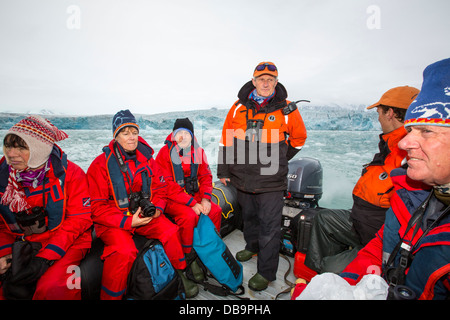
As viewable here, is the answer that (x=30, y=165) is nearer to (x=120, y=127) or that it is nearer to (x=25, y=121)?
(x=25, y=121)

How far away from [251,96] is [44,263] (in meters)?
2.29

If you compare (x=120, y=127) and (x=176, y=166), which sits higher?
(x=120, y=127)

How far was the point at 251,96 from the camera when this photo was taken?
2.26m

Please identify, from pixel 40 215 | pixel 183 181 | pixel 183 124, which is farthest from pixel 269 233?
pixel 40 215

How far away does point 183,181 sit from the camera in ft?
8.27

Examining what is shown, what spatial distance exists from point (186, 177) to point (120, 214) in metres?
0.97

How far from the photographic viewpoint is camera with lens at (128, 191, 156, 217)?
1.75 metres

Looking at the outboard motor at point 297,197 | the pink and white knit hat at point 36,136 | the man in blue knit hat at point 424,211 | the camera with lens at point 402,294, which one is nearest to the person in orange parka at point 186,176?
the outboard motor at point 297,197

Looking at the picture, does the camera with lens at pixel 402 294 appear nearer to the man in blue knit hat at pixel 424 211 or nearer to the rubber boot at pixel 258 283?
the man in blue knit hat at pixel 424 211

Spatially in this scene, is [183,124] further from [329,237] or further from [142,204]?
[329,237]

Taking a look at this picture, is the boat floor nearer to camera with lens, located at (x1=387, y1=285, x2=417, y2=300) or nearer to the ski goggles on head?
camera with lens, located at (x1=387, y1=285, x2=417, y2=300)

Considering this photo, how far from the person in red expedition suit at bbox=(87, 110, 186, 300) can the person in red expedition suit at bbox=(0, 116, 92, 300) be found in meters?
0.13

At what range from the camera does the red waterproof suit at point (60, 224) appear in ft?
4.39
